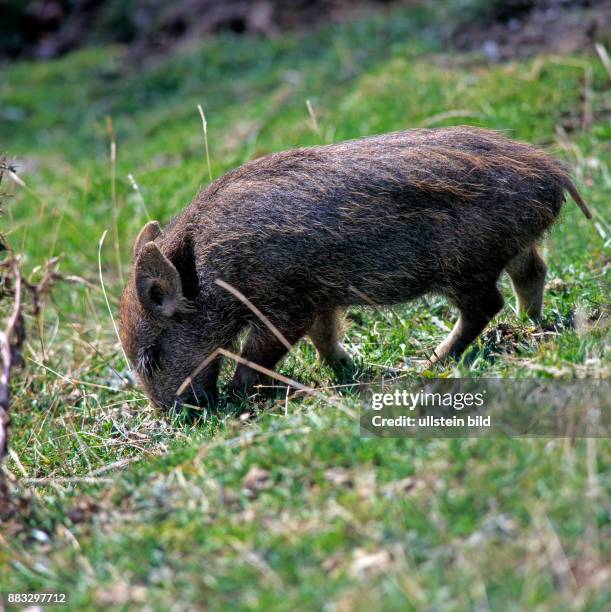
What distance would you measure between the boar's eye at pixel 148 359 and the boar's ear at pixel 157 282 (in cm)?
25

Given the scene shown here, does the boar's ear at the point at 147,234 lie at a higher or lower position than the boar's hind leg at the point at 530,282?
higher

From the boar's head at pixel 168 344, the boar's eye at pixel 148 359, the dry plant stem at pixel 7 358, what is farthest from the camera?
the boar's eye at pixel 148 359

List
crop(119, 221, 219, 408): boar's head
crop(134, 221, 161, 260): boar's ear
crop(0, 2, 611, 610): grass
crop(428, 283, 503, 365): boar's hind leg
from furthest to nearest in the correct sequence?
1. crop(134, 221, 161, 260): boar's ear
2. crop(119, 221, 219, 408): boar's head
3. crop(428, 283, 503, 365): boar's hind leg
4. crop(0, 2, 611, 610): grass

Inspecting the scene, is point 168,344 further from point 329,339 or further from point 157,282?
point 329,339

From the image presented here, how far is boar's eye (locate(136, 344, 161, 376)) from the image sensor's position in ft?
18.2

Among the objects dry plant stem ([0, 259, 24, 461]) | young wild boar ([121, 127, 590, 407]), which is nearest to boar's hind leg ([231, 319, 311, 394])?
young wild boar ([121, 127, 590, 407])

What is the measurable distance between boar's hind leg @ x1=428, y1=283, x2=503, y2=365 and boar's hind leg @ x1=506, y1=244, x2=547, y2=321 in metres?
0.27

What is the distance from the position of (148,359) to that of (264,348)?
732 mm

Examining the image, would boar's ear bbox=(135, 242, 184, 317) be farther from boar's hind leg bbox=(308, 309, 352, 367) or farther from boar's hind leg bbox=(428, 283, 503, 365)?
boar's hind leg bbox=(428, 283, 503, 365)

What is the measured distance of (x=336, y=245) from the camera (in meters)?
5.26

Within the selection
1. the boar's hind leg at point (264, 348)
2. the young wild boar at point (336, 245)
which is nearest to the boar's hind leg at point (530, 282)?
the young wild boar at point (336, 245)

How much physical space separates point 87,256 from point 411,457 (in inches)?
210

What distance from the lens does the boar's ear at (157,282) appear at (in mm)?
5199

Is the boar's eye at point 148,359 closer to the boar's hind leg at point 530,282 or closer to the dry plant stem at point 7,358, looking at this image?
the dry plant stem at point 7,358
